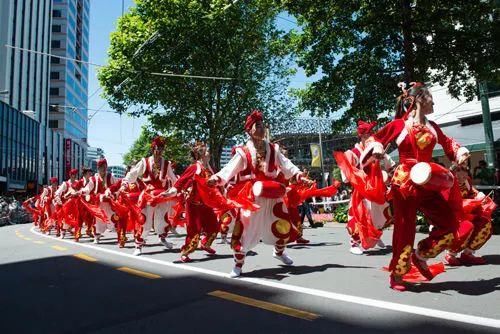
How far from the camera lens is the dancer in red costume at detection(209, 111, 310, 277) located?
19.5ft

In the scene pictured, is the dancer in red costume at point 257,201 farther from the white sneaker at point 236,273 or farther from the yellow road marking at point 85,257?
the yellow road marking at point 85,257

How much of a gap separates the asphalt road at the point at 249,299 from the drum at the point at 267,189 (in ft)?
3.26

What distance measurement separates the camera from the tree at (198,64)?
69.8 feet

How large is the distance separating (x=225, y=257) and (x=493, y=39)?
31.3ft

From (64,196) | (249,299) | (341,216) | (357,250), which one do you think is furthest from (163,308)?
(341,216)

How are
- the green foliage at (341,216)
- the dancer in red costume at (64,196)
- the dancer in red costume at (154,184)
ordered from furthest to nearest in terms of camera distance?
the green foliage at (341,216)
the dancer in red costume at (64,196)
the dancer in red costume at (154,184)

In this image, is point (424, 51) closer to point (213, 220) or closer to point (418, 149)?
point (213, 220)

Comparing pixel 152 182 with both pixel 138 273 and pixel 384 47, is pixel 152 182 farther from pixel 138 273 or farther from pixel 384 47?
pixel 384 47

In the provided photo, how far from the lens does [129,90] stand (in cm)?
2258

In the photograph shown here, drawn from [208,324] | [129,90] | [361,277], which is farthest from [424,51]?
[129,90]

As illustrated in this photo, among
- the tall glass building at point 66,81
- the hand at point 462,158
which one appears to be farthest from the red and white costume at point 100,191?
the tall glass building at point 66,81

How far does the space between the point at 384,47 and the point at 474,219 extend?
9300 millimetres

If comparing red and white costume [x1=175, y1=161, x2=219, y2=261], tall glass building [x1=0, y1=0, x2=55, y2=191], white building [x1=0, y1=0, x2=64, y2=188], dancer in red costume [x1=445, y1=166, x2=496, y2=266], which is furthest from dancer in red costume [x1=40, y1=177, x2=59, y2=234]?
white building [x1=0, y1=0, x2=64, y2=188]

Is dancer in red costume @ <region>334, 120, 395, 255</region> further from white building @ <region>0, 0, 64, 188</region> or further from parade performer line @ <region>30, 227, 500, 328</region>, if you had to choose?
white building @ <region>0, 0, 64, 188</region>
